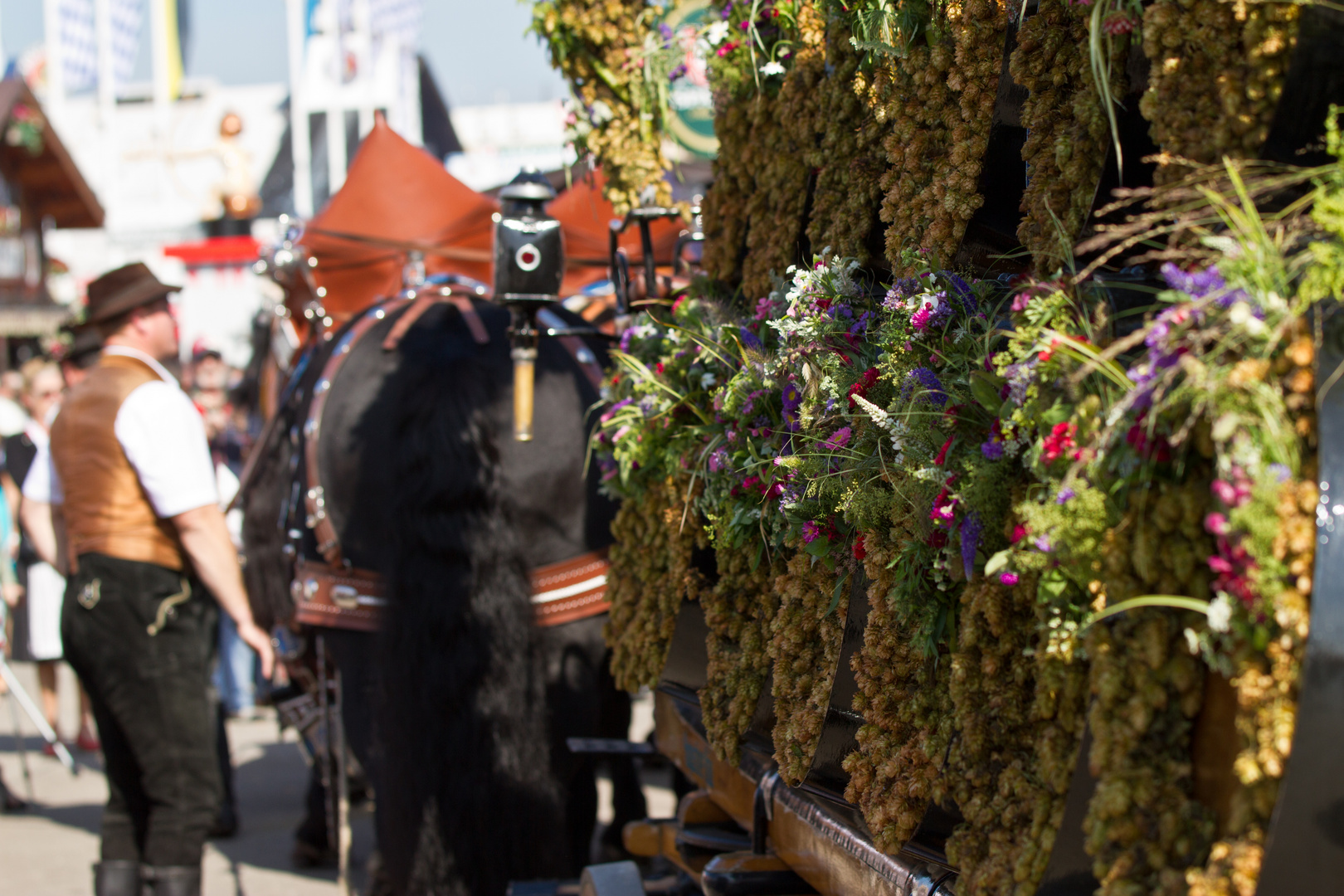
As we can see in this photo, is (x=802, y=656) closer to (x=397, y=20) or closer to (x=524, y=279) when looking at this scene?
(x=524, y=279)

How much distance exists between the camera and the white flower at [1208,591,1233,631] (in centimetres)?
101

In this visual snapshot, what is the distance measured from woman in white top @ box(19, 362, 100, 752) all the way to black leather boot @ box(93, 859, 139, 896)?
317cm

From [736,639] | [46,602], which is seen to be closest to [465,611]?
[736,639]

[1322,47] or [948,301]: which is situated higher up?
[1322,47]

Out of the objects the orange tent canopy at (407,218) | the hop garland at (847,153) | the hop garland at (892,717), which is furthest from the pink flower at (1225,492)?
the orange tent canopy at (407,218)

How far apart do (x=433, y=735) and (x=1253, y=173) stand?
2.30 m

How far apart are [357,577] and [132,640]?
0.73 meters

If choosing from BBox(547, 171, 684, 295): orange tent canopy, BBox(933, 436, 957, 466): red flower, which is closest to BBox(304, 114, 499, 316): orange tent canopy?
BBox(547, 171, 684, 295): orange tent canopy

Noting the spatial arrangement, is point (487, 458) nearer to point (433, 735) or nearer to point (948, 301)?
point (433, 735)

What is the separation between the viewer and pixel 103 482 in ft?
11.0

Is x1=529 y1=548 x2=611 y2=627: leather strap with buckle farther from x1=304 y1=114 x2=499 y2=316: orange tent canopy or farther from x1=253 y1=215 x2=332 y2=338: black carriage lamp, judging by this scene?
x1=253 y1=215 x2=332 y2=338: black carriage lamp

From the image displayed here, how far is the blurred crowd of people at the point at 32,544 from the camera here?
6273mm

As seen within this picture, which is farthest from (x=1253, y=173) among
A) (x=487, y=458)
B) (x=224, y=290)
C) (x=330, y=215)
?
(x=224, y=290)

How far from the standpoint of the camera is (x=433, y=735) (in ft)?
9.43
